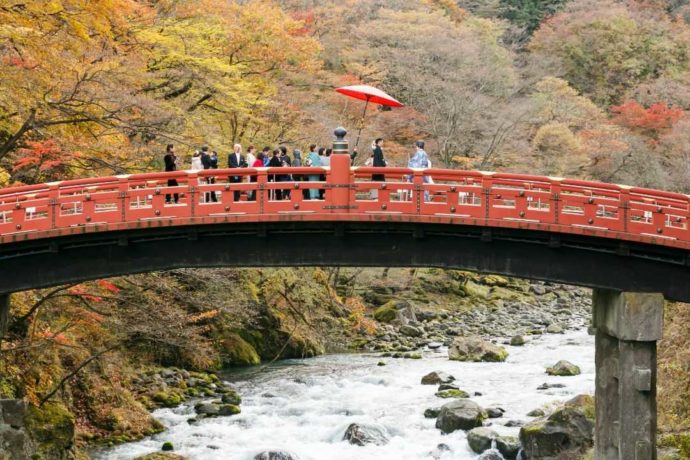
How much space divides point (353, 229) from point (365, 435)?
9.27 metres

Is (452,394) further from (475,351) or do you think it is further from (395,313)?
(395,313)

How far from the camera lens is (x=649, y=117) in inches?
2638

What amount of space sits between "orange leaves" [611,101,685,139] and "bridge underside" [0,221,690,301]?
46655 millimetres

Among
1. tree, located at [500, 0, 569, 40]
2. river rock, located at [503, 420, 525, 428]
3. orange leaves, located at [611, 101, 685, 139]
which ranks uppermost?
tree, located at [500, 0, 569, 40]

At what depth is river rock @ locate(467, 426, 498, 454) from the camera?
28656mm

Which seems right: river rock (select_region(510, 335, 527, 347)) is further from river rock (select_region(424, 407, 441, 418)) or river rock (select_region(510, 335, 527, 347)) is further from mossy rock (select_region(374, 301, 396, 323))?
river rock (select_region(424, 407, 441, 418))

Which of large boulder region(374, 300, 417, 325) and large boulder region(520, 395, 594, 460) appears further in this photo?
large boulder region(374, 300, 417, 325)

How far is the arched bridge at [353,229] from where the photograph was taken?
872 inches

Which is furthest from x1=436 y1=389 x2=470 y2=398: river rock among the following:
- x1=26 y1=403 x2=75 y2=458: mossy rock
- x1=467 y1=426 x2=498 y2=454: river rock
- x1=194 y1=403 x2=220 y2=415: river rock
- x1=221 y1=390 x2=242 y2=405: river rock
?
x1=26 y1=403 x2=75 y2=458: mossy rock

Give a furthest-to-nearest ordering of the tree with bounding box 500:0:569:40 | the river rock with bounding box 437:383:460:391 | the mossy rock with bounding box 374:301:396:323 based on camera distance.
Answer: the tree with bounding box 500:0:569:40
the mossy rock with bounding box 374:301:396:323
the river rock with bounding box 437:383:460:391

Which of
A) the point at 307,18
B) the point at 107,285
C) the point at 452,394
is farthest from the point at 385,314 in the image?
the point at 107,285

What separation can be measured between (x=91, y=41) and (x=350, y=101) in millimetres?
24035

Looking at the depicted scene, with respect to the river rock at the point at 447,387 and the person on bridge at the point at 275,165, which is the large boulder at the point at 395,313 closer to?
the river rock at the point at 447,387

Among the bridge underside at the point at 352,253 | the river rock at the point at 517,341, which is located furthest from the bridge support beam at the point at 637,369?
the river rock at the point at 517,341
